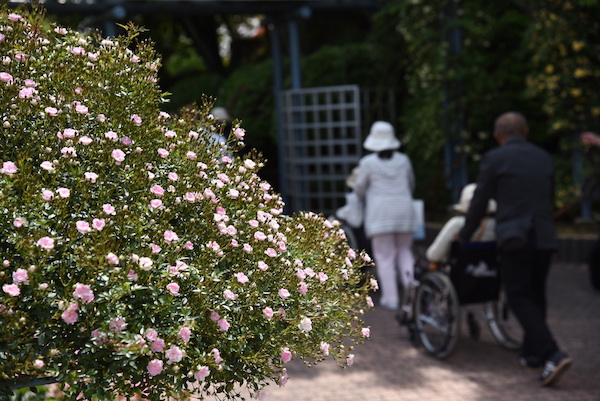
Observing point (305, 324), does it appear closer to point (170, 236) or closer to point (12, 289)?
point (170, 236)

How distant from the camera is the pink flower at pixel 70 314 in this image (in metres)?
2.19

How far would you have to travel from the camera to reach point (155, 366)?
2.29 m

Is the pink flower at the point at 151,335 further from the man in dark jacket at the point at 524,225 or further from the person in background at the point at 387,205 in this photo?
A: the person in background at the point at 387,205

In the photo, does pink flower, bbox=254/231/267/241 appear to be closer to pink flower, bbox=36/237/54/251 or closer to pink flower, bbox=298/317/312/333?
pink flower, bbox=298/317/312/333

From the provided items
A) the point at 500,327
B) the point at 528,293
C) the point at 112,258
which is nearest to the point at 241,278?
the point at 112,258

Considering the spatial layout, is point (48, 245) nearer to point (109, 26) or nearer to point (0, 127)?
point (0, 127)

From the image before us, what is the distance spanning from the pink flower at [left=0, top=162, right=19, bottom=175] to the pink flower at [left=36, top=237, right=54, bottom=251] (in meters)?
0.22

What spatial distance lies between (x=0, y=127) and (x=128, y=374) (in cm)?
76

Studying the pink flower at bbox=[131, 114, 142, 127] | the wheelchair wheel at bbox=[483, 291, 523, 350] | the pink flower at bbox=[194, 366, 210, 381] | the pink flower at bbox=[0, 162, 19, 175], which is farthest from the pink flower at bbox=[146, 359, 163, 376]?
the wheelchair wheel at bbox=[483, 291, 523, 350]

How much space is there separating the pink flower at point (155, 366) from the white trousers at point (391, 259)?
236 inches

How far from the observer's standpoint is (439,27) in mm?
12672

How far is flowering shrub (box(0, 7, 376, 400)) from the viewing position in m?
2.26

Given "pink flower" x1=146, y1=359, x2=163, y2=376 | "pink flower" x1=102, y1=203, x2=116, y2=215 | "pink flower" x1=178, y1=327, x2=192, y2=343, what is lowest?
"pink flower" x1=146, y1=359, x2=163, y2=376

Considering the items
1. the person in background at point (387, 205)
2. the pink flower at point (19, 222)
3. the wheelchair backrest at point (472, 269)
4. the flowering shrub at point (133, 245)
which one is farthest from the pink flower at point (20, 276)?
the person in background at point (387, 205)
